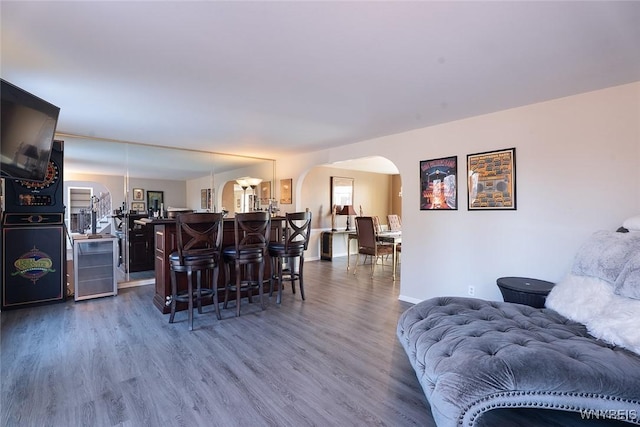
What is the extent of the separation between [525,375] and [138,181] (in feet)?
19.5

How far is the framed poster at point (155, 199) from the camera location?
219 inches

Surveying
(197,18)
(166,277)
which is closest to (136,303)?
(166,277)

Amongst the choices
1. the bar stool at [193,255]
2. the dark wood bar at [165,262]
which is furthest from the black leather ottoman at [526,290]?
the dark wood bar at [165,262]

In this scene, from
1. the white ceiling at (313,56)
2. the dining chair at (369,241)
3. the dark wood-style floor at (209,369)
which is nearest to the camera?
the white ceiling at (313,56)

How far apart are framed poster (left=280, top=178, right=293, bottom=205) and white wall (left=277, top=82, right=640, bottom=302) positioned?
2970 millimetres

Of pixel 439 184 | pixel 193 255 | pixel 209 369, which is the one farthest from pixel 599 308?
pixel 193 255

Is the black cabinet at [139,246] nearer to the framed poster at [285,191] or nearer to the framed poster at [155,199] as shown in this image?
the framed poster at [155,199]

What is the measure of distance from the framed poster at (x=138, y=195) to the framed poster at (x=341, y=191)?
417 centimetres

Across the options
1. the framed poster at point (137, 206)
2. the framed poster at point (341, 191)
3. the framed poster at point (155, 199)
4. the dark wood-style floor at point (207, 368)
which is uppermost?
the framed poster at point (341, 191)

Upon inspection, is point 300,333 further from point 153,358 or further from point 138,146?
point 138,146

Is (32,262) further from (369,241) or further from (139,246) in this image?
(369,241)

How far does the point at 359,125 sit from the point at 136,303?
378 centimetres

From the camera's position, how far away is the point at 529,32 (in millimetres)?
1868

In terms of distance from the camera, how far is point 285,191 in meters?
6.85
